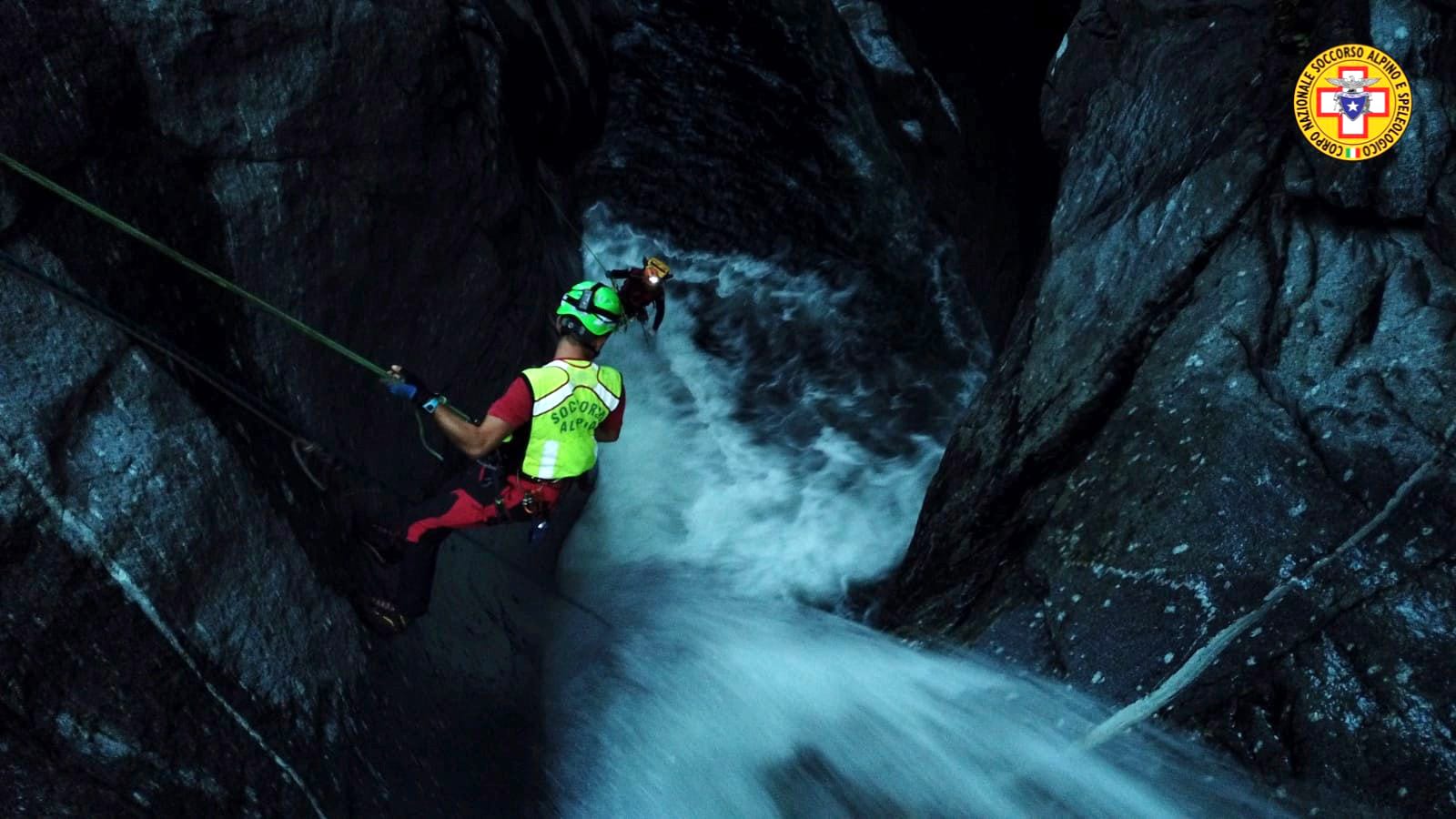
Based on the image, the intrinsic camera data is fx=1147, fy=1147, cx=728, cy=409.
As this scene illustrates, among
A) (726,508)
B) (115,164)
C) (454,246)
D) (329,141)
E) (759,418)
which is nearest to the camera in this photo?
(115,164)

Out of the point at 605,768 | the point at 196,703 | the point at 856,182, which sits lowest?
the point at 605,768

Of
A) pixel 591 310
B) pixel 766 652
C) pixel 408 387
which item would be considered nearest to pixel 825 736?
pixel 766 652

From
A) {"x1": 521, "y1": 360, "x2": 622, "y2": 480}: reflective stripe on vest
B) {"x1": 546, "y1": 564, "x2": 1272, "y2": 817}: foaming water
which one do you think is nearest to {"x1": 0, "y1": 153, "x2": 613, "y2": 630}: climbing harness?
{"x1": 521, "y1": 360, "x2": 622, "y2": 480}: reflective stripe on vest

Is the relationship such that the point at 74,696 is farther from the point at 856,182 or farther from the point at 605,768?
the point at 856,182

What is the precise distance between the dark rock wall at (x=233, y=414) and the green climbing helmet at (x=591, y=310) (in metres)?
1.39

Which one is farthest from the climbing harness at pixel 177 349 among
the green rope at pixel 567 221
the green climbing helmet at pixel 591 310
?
the green rope at pixel 567 221

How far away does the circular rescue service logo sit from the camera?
589cm

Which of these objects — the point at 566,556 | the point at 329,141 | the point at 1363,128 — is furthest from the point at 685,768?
the point at 1363,128

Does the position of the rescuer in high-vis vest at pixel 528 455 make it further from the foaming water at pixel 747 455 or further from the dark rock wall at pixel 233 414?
the foaming water at pixel 747 455

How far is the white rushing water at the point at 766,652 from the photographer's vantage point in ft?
19.2

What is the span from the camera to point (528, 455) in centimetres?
586

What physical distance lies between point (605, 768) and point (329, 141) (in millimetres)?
3953

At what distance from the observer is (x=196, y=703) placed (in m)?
4.66

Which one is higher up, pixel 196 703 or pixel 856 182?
pixel 856 182
